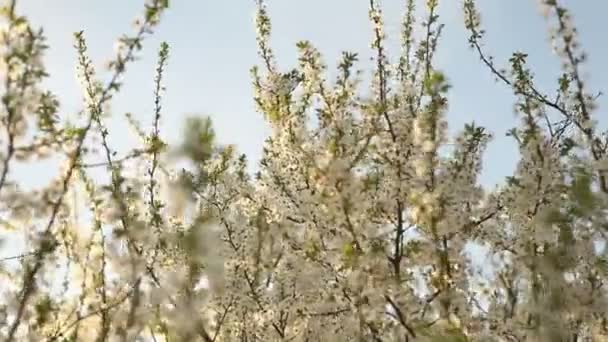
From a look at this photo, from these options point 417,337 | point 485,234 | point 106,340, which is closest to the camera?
point 417,337

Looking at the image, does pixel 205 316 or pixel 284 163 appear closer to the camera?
pixel 284 163

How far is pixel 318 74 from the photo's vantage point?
18.5ft

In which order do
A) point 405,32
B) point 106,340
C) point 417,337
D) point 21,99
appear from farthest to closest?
point 405,32, point 106,340, point 417,337, point 21,99

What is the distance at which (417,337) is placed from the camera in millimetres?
4344

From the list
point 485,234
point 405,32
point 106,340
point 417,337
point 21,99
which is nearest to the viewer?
point 21,99

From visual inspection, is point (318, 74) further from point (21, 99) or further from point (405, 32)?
point (21, 99)

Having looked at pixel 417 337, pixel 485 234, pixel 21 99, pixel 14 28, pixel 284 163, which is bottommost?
pixel 417 337

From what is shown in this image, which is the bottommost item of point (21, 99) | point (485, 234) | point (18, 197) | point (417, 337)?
point (417, 337)

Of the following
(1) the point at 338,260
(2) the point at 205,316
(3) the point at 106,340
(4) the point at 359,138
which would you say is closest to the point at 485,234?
(4) the point at 359,138

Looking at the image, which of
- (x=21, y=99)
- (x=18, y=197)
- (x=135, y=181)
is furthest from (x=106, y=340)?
(x=21, y=99)

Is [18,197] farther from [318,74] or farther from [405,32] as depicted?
[405,32]

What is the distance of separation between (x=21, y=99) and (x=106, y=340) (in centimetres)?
282

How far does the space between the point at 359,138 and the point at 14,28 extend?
3.32 m

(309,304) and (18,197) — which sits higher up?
(309,304)
